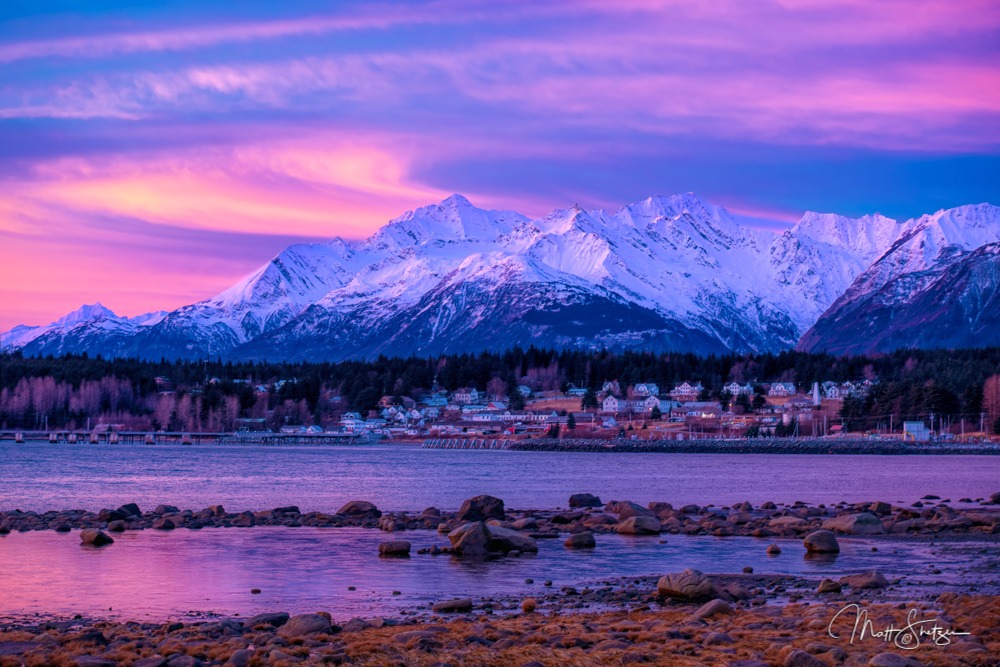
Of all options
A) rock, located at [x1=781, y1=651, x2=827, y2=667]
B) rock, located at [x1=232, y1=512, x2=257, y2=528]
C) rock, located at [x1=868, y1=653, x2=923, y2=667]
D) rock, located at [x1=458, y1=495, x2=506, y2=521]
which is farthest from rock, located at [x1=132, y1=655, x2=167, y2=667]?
rock, located at [x1=458, y1=495, x2=506, y2=521]

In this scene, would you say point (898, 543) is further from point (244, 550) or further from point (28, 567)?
point (28, 567)

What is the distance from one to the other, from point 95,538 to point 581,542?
17657mm

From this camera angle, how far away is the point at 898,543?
44.1m

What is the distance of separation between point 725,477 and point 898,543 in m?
58.4

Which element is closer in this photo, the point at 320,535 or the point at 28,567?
the point at 28,567

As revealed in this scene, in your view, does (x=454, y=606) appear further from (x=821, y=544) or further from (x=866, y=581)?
(x=821, y=544)

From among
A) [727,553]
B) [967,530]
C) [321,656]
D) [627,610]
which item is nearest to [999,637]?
[627,610]

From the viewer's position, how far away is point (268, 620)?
87.2 feet

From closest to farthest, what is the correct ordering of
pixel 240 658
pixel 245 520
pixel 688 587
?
pixel 240 658, pixel 688 587, pixel 245 520

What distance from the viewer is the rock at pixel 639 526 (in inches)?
1903

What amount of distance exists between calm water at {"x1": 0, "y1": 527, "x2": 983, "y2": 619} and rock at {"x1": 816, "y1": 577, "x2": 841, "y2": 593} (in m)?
4.13

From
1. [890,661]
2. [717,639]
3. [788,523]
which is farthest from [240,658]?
[788,523]

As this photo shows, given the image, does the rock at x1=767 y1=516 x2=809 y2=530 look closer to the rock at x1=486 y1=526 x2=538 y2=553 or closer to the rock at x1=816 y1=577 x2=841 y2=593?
the rock at x1=486 y1=526 x2=538 y2=553

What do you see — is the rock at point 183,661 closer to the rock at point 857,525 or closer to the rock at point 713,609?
the rock at point 713,609
